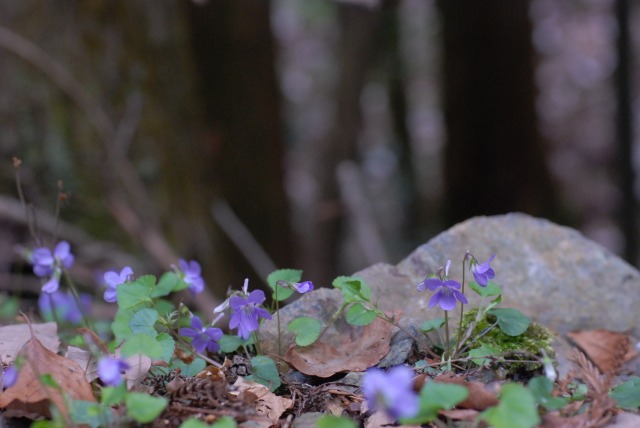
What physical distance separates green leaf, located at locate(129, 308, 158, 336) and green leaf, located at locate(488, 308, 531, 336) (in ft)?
2.51

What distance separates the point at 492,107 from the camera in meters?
6.83

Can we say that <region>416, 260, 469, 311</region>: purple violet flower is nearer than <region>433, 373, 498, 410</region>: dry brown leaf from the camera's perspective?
No

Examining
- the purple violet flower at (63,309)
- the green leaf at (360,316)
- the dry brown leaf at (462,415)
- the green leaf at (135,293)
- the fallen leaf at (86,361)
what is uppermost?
the green leaf at (135,293)

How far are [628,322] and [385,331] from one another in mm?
869

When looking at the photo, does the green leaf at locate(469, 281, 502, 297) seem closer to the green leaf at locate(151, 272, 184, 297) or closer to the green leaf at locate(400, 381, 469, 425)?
the green leaf at locate(400, 381, 469, 425)

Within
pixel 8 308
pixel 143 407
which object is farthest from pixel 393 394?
pixel 8 308

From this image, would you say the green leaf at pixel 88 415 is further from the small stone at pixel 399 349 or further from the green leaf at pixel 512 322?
the green leaf at pixel 512 322

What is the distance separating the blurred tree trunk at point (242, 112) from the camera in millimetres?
4836

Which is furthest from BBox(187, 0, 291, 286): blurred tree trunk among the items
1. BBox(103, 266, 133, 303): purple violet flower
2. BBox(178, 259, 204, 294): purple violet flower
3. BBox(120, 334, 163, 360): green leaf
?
BBox(120, 334, 163, 360): green leaf

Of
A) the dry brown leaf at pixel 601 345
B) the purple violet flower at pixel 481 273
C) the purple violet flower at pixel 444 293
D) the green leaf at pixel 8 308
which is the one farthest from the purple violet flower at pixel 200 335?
the green leaf at pixel 8 308

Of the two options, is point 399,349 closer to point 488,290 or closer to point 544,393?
point 488,290

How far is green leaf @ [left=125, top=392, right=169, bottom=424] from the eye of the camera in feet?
3.99

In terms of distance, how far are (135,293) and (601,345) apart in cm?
124

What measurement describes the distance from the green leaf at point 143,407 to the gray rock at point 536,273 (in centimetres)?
89
